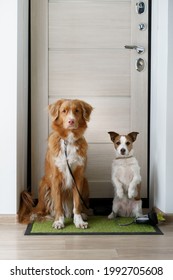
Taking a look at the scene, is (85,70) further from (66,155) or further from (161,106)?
(66,155)

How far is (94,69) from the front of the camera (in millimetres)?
3221

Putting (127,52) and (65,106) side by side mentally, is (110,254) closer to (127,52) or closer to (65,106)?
(65,106)

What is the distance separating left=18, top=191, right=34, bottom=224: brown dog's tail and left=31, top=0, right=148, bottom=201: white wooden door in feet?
1.15

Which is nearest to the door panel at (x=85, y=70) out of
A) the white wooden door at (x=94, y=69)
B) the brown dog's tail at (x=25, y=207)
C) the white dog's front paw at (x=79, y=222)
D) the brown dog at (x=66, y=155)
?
the white wooden door at (x=94, y=69)

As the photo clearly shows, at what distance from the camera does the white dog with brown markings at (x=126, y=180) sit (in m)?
2.87

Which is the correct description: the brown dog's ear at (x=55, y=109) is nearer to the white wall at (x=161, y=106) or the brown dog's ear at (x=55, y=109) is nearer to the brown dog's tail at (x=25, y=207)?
the brown dog's tail at (x=25, y=207)

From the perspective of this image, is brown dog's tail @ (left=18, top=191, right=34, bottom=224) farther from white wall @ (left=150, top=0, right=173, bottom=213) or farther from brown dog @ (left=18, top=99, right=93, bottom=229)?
white wall @ (left=150, top=0, right=173, bottom=213)

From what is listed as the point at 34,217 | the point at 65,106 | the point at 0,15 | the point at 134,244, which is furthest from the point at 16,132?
the point at 134,244

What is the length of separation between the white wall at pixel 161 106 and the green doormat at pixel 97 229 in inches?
11.8

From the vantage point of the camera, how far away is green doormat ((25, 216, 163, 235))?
8.25 feet

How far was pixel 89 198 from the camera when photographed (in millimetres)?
3229

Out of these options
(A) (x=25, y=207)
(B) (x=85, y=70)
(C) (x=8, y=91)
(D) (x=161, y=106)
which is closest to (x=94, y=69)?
(B) (x=85, y=70)

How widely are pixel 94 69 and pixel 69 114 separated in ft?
2.36
